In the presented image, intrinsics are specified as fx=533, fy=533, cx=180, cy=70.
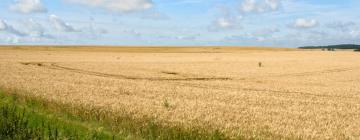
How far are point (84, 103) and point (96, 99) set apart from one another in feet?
4.24

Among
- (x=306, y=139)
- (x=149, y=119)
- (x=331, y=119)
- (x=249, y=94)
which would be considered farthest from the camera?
(x=249, y=94)

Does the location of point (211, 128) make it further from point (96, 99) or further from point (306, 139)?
point (96, 99)

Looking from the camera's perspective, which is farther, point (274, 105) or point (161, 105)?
point (274, 105)

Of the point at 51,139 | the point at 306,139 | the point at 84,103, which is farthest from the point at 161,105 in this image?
the point at 51,139

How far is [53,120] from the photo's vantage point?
1172 centimetres

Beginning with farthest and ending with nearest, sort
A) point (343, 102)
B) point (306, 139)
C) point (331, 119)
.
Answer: point (343, 102)
point (331, 119)
point (306, 139)

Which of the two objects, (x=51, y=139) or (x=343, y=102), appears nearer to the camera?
(x=51, y=139)

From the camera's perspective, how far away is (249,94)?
20.8 m

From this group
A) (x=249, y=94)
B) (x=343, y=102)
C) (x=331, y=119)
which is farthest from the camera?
(x=249, y=94)

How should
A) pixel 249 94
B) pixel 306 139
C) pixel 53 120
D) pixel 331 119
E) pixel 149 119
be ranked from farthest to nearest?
pixel 249 94
pixel 331 119
pixel 149 119
pixel 53 120
pixel 306 139

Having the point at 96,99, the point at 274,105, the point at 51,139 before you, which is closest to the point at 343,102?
the point at 274,105

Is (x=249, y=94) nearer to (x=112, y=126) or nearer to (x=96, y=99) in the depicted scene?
(x=96, y=99)

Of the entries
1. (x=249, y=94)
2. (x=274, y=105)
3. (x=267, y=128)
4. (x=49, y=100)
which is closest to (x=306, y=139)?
(x=267, y=128)

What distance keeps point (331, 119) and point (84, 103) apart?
23.6 feet
